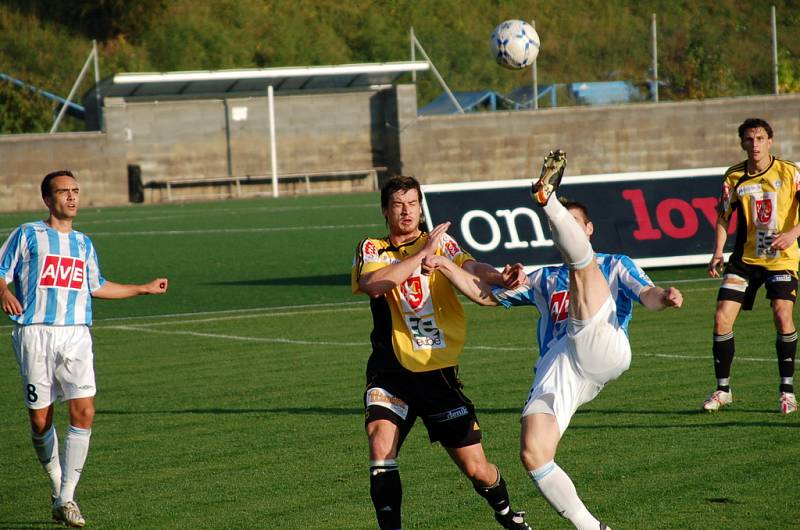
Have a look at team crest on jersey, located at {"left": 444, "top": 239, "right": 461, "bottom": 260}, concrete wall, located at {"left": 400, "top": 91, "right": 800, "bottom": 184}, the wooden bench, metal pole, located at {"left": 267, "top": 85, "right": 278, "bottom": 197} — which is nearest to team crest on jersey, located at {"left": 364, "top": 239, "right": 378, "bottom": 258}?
team crest on jersey, located at {"left": 444, "top": 239, "right": 461, "bottom": 260}

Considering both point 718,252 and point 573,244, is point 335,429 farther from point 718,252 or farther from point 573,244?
point 573,244

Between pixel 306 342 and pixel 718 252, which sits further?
pixel 306 342

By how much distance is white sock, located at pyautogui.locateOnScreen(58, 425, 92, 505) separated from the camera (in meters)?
7.68

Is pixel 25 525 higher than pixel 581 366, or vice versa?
pixel 581 366

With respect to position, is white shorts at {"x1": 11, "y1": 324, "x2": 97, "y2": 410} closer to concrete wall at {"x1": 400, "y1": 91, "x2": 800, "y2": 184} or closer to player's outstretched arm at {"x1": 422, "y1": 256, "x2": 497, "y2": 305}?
player's outstretched arm at {"x1": 422, "y1": 256, "x2": 497, "y2": 305}

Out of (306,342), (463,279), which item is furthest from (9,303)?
(306,342)

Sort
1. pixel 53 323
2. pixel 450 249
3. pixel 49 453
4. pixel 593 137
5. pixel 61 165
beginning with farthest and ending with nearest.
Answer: pixel 593 137, pixel 61 165, pixel 49 453, pixel 53 323, pixel 450 249

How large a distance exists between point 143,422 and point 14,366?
386cm

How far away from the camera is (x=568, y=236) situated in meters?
6.02

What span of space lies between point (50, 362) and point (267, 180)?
3623 cm

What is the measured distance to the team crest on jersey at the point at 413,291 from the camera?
6.78 metres

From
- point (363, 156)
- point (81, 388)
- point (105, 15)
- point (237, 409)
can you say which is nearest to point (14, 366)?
point (237, 409)

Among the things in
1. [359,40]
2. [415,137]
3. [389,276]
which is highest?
[359,40]

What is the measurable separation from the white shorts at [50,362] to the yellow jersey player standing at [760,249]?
4.99 meters
